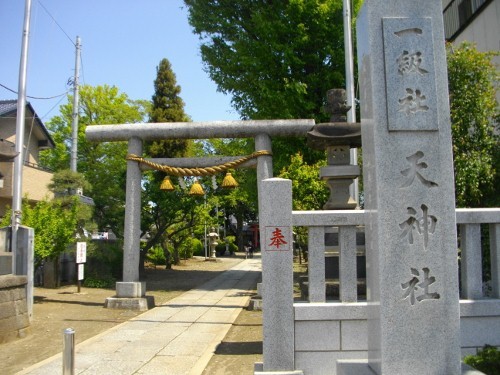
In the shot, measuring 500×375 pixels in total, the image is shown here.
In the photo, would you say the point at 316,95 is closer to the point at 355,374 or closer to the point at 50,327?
the point at 50,327

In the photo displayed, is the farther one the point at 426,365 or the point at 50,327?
the point at 50,327

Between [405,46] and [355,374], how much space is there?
2.92 m

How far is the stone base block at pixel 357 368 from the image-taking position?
406 cm

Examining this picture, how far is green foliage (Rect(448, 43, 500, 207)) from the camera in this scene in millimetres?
10289

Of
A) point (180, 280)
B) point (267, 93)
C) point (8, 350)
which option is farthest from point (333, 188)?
point (180, 280)

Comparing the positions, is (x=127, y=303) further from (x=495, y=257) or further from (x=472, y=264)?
(x=495, y=257)

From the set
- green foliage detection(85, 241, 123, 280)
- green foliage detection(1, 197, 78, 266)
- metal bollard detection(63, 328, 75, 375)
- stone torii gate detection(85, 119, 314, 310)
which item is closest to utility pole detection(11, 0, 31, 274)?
green foliage detection(1, 197, 78, 266)

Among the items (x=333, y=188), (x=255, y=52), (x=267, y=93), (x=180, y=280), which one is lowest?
(x=180, y=280)

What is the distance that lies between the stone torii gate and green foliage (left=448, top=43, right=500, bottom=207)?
3.35 m

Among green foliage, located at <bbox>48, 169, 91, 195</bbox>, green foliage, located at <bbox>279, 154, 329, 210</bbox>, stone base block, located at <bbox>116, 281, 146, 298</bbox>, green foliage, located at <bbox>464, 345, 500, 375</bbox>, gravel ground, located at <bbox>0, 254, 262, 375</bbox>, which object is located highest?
green foliage, located at <bbox>48, 169, 91, 195</bbox>

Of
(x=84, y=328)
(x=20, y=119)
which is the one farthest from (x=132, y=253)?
(x=20, y=119)

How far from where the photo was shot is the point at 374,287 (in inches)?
168

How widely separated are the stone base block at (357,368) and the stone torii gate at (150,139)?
297 inches

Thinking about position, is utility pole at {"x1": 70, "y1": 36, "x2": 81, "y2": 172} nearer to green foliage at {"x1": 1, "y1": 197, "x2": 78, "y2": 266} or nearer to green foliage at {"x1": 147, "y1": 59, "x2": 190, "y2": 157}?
green foliage at {"x1": 147, "y1": 59, "x2": 190, "y2": 157}
